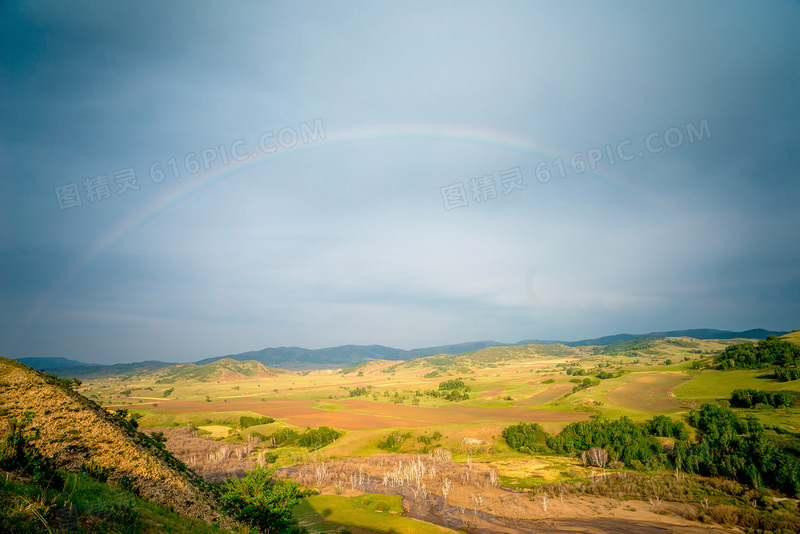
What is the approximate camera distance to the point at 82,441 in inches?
721

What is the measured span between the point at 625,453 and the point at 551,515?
30.5m

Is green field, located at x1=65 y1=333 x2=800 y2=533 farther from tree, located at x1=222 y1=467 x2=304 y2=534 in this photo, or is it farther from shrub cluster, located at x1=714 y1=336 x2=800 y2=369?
tree, located at x1=222 y1=467 x2=304 y2=534

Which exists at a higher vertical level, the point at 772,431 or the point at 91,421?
the point at 91,421

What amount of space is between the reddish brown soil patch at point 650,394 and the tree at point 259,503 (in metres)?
98.3

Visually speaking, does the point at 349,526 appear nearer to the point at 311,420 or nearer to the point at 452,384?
the point at 311,420

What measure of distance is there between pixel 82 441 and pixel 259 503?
38.3 feet

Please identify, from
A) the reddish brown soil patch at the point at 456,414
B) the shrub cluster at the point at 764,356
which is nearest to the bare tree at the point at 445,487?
the reddish brown soil patch at the point at 456,414

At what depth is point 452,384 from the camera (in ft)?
603

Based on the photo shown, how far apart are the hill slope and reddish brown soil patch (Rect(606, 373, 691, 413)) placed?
10577 cm

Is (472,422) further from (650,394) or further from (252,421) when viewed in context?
(252,421)

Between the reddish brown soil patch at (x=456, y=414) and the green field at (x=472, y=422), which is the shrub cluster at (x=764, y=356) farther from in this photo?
the reddish brown soil patch at (x=456, y=414)

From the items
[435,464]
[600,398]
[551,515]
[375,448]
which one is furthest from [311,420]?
[600,398]

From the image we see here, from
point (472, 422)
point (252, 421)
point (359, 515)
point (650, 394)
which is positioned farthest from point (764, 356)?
point (252, 421)

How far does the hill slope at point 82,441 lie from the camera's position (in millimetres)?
17406
